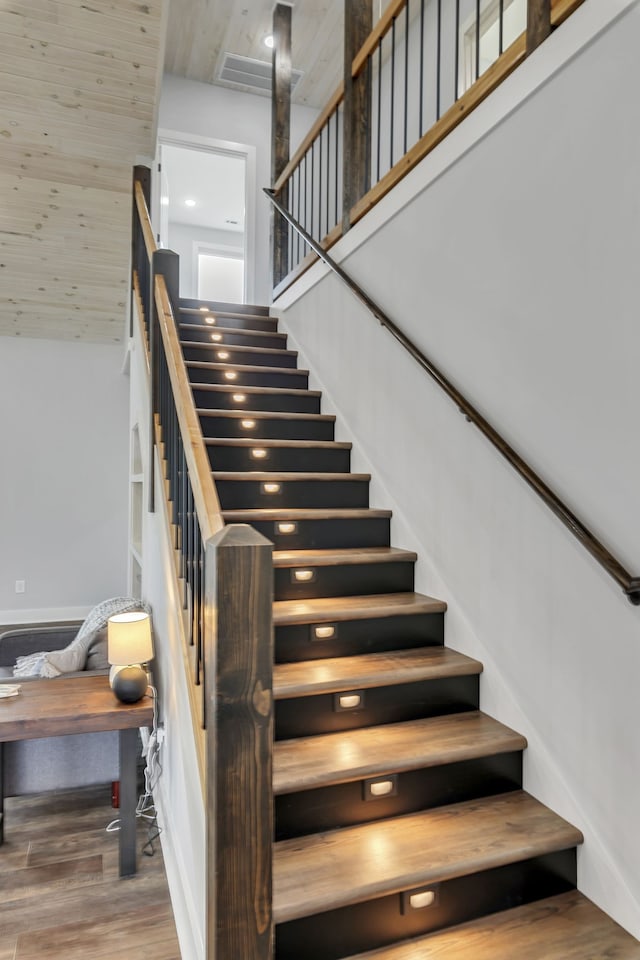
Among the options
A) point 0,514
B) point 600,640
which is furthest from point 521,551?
point 0,514

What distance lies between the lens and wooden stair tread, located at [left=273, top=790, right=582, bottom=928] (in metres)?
1.48

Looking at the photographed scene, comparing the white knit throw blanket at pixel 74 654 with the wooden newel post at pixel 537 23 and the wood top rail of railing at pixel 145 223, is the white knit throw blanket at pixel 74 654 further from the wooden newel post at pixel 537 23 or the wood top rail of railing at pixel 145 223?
the wooden newel post at pixel 537 23

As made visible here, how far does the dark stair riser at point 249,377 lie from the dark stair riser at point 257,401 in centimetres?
19

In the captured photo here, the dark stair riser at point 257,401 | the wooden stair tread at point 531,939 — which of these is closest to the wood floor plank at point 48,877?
the wooden stair tread at point 531,939

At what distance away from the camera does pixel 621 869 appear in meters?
1.61

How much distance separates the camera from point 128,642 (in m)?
2.59

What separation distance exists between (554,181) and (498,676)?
5.26ft

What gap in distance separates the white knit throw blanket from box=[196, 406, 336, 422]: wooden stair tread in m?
1.10

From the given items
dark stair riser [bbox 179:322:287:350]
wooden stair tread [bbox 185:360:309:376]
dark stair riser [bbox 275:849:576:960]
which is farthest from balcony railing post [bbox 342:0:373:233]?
dark stair riser [bbox 275:849:576:960]

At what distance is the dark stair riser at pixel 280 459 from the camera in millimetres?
2990

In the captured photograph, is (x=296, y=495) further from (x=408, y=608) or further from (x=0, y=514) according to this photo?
(x=0, y=514)

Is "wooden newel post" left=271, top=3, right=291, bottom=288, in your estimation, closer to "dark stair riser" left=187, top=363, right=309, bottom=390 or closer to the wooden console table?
"dark stair riser" left=187, top=363, right=309, bottom=390

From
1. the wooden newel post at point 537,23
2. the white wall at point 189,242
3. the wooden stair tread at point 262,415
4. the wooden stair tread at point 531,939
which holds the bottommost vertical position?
the wooden stair tread at point 531,939

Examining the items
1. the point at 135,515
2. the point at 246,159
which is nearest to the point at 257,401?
the point at 135,515
